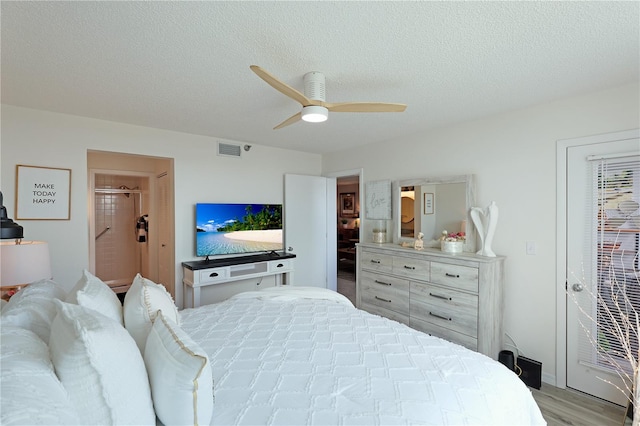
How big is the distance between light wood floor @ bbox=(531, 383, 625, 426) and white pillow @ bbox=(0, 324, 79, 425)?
2869mm

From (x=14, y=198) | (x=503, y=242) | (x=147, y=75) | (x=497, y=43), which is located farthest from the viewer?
(x=503, y=242)

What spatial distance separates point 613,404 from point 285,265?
3.41 metres

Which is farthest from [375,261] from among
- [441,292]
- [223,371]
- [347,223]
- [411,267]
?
[347,223]

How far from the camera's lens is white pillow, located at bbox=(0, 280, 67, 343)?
3.80 feet

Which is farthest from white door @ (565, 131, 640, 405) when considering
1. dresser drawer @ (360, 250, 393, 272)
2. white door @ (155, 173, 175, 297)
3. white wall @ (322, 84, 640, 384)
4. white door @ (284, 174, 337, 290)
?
white door @ (155, 173, 175, 297)

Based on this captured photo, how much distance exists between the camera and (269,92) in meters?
2.40

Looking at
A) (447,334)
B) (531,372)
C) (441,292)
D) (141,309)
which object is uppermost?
(141,309)

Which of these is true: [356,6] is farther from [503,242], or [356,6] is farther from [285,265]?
[285,265]

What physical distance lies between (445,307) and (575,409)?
44.5 inches

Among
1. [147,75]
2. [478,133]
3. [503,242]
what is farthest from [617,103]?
[147,75]

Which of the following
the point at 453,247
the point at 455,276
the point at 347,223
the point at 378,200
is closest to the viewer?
the point at 455,276

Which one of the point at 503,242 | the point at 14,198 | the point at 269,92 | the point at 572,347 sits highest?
the point at 269,92

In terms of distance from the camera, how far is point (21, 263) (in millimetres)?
1802

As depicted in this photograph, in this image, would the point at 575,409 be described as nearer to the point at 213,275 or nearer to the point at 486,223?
the point at 486,223
